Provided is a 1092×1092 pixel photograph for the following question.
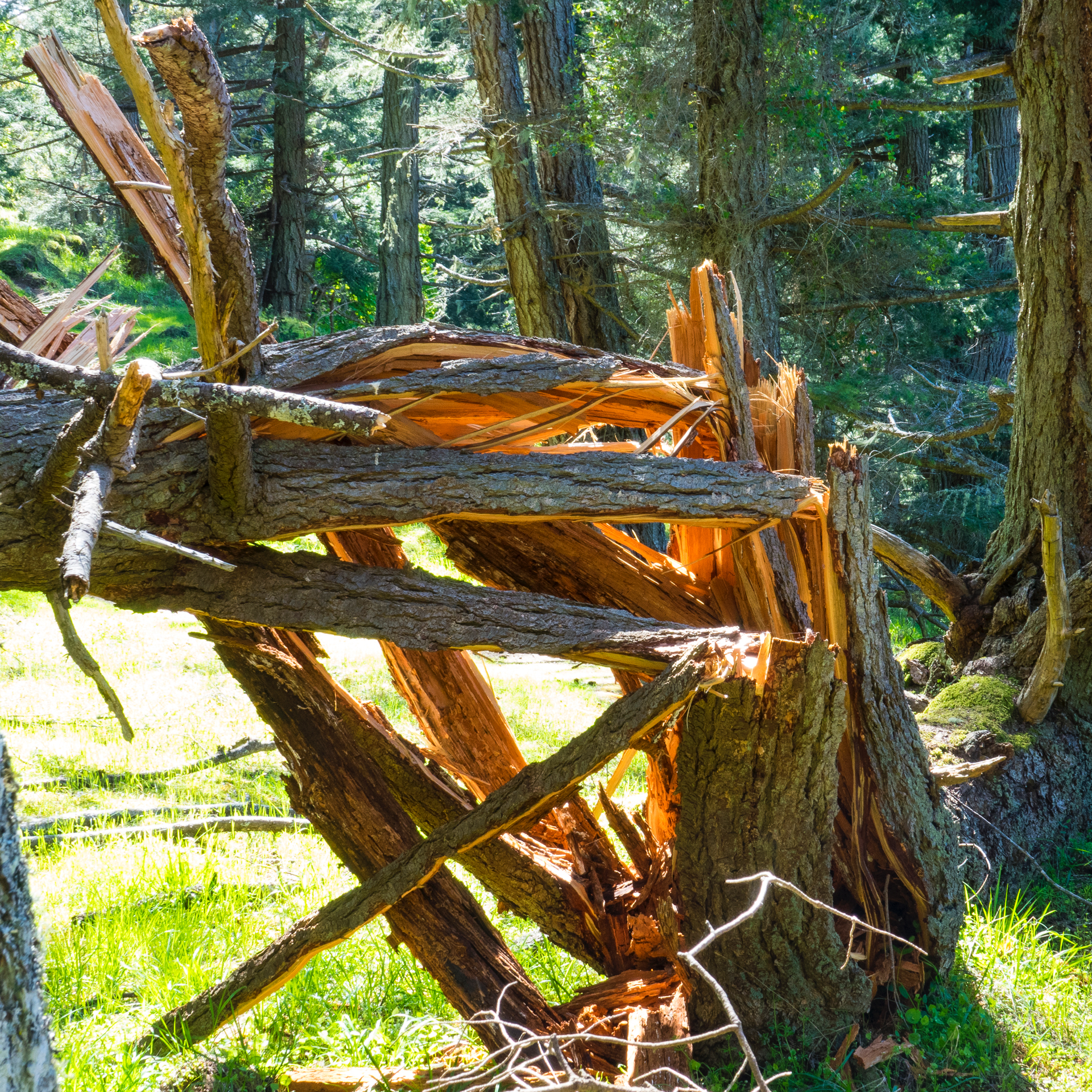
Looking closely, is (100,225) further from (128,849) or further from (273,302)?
(128,849)

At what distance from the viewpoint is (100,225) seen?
67.5ft

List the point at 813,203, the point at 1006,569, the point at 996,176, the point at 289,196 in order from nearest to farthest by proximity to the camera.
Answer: the point at 1006,569 → the point at 813,203 → the point at 996,176 → the point at 289,196

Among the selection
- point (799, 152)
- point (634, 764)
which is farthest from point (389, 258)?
point (634, 764)

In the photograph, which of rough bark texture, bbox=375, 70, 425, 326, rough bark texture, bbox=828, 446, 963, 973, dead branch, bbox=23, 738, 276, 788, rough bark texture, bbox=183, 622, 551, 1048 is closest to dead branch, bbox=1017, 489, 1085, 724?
rough bark texture, bbox=828, 446, 963, 973

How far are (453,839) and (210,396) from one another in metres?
1.44

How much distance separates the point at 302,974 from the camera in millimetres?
3193

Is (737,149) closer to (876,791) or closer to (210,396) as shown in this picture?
(876,791)

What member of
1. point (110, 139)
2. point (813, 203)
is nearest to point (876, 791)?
point (110, 139)

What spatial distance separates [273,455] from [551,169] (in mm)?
6566

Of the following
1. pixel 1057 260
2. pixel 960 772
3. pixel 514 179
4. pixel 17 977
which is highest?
pixel 514 179

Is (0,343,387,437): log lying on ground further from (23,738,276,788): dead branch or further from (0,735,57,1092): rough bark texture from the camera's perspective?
(23,738,276,788): dead branch

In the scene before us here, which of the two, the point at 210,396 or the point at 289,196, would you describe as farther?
the point at 289,196

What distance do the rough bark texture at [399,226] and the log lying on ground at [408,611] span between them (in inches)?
509

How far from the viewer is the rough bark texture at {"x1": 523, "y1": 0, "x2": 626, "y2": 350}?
7945 mm
